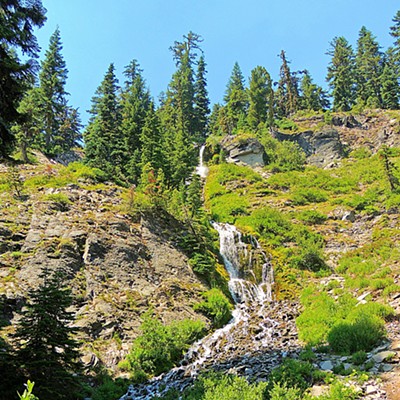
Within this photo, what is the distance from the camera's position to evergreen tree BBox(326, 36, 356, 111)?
63.8 metres

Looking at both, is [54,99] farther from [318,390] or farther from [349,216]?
[318,390]

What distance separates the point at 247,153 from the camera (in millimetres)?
45500

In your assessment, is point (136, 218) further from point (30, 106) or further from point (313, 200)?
point (30, 106)

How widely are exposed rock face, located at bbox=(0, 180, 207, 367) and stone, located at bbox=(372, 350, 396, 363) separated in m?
8.62

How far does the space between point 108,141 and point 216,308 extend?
2517 centimetres

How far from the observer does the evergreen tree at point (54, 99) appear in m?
42.6

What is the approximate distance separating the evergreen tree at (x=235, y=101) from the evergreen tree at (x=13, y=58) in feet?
152

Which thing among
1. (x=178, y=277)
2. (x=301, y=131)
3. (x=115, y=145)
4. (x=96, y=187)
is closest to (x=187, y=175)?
(x=115, y=145)

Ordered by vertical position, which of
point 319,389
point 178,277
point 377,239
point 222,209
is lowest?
point 319,389

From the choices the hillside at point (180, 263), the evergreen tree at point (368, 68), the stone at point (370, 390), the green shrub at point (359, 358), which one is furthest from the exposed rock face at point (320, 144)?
the stone at point (370, 390)

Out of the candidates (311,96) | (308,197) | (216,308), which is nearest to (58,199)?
(216,308)

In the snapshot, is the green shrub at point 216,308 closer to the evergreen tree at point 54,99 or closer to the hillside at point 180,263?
the hillside at point 180,263

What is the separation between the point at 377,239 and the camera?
22.7 meters

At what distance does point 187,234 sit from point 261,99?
42.4 metres
